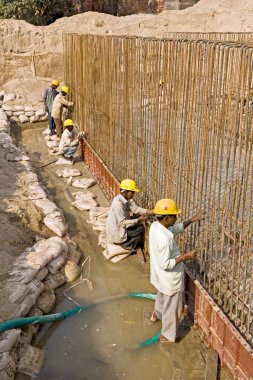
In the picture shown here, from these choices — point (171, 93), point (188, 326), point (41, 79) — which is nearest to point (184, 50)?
point (171, 93)

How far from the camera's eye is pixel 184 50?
4410mm

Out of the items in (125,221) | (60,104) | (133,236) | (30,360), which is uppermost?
(60,104)

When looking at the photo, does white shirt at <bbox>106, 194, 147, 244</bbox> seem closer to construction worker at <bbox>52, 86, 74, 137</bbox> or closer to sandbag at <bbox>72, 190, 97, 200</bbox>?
sandbag at <bbox>72, 190, 97, 200</bbox>

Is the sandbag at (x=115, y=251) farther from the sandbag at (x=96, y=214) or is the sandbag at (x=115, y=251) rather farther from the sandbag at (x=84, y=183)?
the sandbag at (x=84, y=183)

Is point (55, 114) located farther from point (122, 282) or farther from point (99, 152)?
point (122, 282)

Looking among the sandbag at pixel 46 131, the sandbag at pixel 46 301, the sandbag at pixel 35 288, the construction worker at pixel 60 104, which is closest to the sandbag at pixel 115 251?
the sandbag at pixel 46 301

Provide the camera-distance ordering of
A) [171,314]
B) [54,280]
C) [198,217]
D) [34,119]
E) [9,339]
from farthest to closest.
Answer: [34,119] < [54,280] < [171,314] < [198,217] < [9,339]

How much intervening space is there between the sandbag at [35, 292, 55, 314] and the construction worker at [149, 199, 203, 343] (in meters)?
1.35

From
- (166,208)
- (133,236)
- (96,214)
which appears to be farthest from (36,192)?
(166,208)

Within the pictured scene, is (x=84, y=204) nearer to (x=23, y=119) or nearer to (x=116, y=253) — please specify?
(x=116, y=253)

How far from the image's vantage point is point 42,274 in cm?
542

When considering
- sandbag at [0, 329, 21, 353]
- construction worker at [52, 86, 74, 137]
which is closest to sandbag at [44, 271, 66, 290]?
sandbag at [0, 329, 21, 353]

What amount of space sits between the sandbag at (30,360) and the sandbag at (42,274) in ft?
3.51

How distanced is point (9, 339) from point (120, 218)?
7.95 feet
